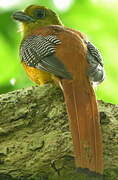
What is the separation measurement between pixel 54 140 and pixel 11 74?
6.69ft

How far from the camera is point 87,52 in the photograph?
389cm

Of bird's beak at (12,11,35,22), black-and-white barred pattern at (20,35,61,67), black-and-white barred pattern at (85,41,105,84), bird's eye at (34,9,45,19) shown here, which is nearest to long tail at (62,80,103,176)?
black-and-white barred pattern at (85,41,105,84)

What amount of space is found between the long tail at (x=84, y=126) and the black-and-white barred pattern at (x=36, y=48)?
60cm

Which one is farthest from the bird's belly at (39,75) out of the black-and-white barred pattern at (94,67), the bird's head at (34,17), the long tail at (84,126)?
the bird's head at (34,17)

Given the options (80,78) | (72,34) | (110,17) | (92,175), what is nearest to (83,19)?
(110,17)

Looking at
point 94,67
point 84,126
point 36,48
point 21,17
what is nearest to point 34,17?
point 21,17

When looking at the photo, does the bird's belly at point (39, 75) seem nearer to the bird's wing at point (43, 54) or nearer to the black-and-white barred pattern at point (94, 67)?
the bird's wing at point (43, 54)

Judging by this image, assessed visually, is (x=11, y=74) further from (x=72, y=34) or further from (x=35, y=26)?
(x=72, y=34)

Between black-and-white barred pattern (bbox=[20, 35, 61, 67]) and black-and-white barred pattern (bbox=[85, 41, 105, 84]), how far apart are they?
35 centimetres

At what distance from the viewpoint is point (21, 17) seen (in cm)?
502

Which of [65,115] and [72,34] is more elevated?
[72,34]

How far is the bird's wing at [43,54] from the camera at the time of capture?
3584mm

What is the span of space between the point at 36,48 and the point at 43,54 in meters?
0.29

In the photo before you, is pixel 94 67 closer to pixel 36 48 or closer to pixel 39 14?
pixel 36 48
